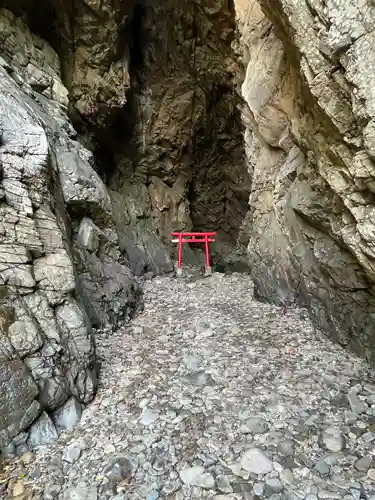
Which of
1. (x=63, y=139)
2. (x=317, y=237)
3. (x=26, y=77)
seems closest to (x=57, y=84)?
(x=26, y=77)

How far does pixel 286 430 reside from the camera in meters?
4.49

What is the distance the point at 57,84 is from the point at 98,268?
24.6 ft

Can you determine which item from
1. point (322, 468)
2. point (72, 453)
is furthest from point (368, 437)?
point (72, 453)

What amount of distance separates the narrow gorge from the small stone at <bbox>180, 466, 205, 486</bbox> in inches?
26.5

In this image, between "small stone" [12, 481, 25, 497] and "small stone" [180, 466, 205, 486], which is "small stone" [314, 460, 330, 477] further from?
"small stone" [12, 481, 25, 497]

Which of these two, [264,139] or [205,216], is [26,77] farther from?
[205,216]

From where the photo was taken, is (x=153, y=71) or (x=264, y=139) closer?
(x=264, y=139)

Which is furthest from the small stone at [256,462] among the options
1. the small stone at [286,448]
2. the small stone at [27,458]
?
the small stone at [27,458]

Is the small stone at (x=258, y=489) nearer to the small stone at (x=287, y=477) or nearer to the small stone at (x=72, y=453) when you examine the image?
the small stone at (x=287, y=477)

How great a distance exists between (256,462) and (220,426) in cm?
76

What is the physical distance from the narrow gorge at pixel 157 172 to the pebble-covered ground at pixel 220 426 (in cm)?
26

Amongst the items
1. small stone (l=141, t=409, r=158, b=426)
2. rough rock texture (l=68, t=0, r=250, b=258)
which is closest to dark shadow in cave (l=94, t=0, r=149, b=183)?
rough rock texture (l=68, t=0, r=250, b=258)

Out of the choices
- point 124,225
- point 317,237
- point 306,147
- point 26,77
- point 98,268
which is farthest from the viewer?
point 124,225

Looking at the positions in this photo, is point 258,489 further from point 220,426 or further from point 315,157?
point 315,157
